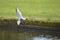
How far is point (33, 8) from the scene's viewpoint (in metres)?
2.09

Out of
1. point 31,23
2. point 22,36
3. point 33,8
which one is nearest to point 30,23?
point 31,23

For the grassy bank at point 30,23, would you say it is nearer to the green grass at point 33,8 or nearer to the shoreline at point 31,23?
the shoreline at point 31,23

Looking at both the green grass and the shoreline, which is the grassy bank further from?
the green grass

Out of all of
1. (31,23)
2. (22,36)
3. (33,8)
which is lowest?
(22,36)

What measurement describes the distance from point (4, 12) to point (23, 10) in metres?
0.23

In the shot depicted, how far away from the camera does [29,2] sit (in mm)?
2168

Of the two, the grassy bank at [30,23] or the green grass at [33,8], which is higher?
the green grass at [33,8]

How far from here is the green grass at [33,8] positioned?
1.93 metres

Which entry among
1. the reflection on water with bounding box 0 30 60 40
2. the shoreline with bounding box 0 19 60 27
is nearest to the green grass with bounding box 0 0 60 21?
the shoreline with bounding box 0 19 60 27

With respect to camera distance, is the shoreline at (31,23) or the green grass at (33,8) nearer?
the shoreline at (31,23)

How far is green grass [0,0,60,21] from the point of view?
1931 mm

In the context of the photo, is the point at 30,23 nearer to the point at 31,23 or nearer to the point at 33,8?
the point at 31,23

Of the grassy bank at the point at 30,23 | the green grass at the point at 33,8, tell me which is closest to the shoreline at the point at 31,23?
the grassy bank at the point at 30,23

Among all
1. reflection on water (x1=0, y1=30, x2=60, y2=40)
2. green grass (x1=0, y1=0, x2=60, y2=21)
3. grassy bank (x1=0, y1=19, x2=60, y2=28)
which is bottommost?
reflection on water (x1=0, y1=30, x2=60, y2=40)
